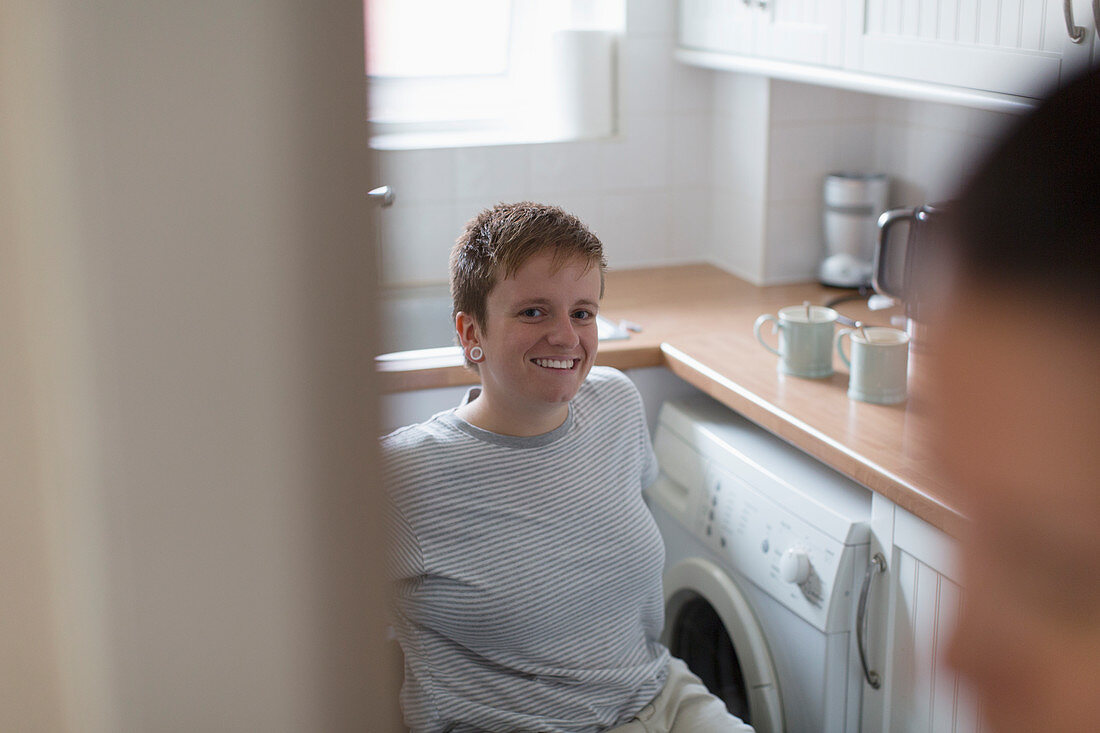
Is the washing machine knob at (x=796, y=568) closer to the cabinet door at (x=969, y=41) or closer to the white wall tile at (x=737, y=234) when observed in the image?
the cabinet door at (x=969, y=41)

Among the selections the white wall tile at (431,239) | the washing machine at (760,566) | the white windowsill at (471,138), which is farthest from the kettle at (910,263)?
the white wall tile at (431,239)

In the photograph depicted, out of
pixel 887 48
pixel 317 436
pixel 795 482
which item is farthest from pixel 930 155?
pixel 317 436

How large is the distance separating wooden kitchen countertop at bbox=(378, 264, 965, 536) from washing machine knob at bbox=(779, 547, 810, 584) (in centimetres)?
15

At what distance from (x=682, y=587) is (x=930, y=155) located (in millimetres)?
1168

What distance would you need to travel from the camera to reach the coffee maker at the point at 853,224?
2.62 meters

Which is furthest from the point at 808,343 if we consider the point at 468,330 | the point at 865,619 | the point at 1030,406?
A: the point at 1030,406

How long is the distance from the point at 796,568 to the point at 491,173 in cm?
142

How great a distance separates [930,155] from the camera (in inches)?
101

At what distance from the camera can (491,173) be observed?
281 centimetres

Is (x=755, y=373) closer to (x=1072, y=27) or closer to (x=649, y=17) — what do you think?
(x=1072, y=27)

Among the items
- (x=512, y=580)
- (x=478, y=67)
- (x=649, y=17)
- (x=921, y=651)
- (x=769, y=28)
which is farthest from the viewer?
(x=478, y=67)

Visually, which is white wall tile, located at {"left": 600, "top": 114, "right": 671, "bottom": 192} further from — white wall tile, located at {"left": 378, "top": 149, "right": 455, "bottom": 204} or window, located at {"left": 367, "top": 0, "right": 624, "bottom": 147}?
white wall tile, located at {"left": 378, "top": 149, "right": 455, "bottom": 204}

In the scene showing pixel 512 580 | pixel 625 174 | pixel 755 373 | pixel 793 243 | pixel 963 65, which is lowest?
pixel 512 580

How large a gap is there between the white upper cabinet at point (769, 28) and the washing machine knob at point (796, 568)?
956 millimetres
